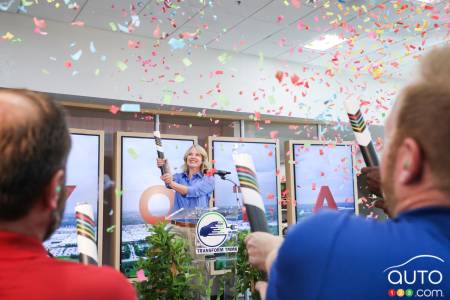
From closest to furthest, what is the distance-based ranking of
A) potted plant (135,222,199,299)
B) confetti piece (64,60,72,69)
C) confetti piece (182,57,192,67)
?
potted plant (135,222,199,299)
confetti piece (64,60,72,69)
confetti piece (182,57,192,67)

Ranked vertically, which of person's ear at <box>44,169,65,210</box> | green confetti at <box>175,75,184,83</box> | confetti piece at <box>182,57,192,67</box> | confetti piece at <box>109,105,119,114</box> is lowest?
person's ear at <box>44,169,65,210</box>

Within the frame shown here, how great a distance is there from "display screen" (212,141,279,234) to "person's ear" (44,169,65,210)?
5.45 meters

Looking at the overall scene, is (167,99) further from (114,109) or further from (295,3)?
(295,3)

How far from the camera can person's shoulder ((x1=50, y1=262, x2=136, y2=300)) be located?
0.70 meters

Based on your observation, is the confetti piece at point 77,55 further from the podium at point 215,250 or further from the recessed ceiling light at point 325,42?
the podium at point 215,250

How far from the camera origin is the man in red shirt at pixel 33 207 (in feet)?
2.23

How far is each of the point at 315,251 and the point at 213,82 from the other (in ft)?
18.8

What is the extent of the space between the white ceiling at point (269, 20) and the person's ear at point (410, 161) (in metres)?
4.33

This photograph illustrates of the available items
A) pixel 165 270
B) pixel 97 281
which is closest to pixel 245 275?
pixel 165 270

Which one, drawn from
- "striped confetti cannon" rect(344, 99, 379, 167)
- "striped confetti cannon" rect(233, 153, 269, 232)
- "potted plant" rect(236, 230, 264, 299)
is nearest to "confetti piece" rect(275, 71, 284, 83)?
"potted plant" rect(236, 230, 264, 299)

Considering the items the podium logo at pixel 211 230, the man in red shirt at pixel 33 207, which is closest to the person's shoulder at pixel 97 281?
the man in red shirt at pixel 33 207

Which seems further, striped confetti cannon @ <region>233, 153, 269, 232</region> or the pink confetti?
the pink confetti

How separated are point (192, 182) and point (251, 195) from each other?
3.96 metres

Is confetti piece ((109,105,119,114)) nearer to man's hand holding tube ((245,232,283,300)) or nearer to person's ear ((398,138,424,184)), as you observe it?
man's hand holding tube ((245,232,283,300))
